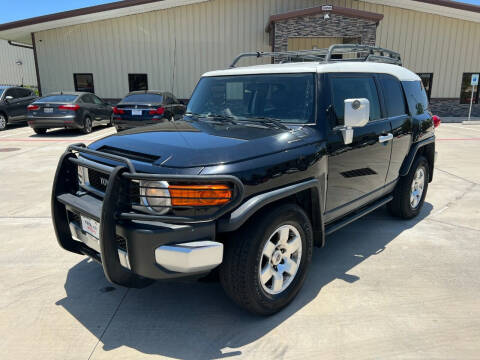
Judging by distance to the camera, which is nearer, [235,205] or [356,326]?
[235,205]

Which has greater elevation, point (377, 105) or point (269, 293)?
point (377, 105)

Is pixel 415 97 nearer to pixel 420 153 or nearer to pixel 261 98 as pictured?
pixel 420 153

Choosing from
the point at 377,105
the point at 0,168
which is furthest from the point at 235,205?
the point at 0,168

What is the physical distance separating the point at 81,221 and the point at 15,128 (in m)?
14.9

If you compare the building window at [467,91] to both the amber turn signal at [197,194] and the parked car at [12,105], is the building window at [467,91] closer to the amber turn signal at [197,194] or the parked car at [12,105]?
the parked car at [12,105]

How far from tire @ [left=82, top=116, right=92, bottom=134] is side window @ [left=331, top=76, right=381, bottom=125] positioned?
11189mm

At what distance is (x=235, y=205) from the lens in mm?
2373

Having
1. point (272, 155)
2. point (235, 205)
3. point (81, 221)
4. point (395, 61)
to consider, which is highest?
point (395, 61)

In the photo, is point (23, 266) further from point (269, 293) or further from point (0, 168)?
point (0, 168)

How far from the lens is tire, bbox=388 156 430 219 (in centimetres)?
471

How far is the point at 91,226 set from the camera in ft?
8.84

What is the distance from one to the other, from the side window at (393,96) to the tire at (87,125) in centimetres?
1109

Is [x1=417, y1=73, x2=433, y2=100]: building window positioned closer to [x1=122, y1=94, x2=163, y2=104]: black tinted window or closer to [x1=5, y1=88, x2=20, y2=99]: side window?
[x1=122, y1=94, x2=163, y2=104]: black tinted window

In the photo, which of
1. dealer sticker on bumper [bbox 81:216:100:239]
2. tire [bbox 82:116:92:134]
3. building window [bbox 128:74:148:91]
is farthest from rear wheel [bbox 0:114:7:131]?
dealer sticker on bumper [bbox 81:216:100:239]
